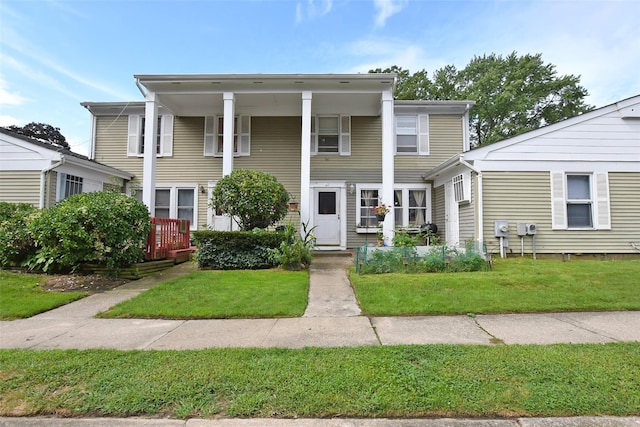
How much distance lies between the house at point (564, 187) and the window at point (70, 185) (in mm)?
12324

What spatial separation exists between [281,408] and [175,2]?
39.7 ft

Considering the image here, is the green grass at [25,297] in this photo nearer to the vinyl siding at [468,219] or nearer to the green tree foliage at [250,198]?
the green tree foliage at [250,198]

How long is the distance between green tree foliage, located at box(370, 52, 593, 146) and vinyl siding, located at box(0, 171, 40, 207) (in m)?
21.8

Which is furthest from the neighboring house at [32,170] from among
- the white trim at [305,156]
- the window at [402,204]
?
the window at [402,204]

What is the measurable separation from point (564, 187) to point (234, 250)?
932 centimetres

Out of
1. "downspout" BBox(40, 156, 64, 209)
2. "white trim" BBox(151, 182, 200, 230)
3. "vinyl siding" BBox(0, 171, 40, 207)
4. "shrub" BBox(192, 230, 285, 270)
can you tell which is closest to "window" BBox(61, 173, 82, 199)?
"downspout" BBox(40, 156, 64, 209)

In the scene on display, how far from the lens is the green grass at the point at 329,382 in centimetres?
228

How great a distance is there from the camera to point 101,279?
7.05 meters

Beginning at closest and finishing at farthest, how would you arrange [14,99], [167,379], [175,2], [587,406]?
[587,406]
[167,379]
[175,2]
[14,99]

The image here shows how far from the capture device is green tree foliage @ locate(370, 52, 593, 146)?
82.7 feet

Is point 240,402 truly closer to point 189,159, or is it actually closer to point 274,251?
point 274,251

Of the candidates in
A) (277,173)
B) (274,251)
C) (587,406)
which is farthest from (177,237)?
(587,406)

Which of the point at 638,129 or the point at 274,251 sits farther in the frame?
the point at 638,129

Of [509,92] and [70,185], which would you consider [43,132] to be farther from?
[509,92]
